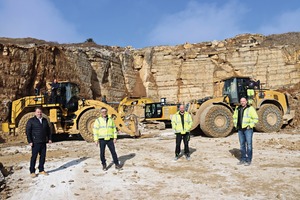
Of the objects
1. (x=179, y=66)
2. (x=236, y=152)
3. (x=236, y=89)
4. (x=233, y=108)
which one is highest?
(x=179, y=66)

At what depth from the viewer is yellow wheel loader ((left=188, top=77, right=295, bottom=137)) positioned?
12.8 m

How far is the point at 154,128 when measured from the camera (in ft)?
64.6

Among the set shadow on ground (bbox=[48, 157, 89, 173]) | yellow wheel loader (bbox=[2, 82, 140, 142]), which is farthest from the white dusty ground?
yellow wheel loader (bbox=[2, 82, 140, 142])

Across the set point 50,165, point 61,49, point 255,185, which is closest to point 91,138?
point 50,165

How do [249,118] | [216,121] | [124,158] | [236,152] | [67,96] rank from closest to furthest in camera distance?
[249,118] < [124,158] < [236,152] < [216,121] < [67,96]

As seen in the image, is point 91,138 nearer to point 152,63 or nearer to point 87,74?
point 87,74

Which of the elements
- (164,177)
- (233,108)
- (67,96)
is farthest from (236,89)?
(164,177)

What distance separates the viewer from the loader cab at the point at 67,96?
A: 13695mm

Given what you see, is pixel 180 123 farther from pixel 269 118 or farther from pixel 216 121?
pixel 269 118

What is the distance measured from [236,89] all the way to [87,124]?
6.82m

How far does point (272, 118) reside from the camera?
14102 mm

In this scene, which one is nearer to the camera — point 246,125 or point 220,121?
point 246,125

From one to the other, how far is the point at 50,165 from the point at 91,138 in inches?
207

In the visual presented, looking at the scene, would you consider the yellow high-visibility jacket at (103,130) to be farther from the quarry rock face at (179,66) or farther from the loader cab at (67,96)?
the quarry rock face at (179,66)
